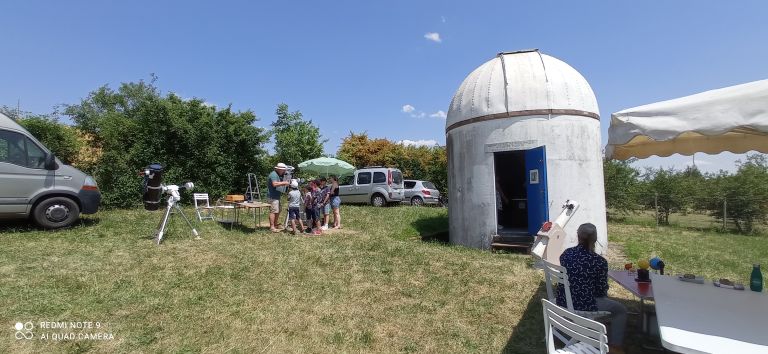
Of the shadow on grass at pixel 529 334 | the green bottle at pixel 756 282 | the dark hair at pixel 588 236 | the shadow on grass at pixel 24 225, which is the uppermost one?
the dark hair at pixel 588 236

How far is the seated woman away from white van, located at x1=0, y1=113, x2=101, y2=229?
32.9ft

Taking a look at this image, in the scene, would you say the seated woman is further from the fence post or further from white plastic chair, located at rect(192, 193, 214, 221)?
the fence post

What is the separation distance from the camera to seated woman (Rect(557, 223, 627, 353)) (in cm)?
380

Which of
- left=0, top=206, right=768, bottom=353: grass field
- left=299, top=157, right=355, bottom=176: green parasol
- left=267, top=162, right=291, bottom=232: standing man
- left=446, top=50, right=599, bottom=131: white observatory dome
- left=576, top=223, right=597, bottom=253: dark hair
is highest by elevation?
left=446, top=50, right=599, bottom=131: white observatory dome

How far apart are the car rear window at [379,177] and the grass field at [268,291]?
8.23 m

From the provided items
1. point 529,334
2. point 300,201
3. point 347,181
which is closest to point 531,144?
point 529,334

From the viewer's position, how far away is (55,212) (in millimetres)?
8672

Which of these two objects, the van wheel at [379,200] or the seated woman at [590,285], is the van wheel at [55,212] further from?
the van wheel at [379,200]

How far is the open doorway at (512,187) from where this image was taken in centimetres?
1225

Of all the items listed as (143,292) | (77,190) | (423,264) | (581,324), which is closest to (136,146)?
(77,190)

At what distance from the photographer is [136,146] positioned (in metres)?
14.2

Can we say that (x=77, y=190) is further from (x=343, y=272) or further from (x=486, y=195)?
(x=486, y=195)

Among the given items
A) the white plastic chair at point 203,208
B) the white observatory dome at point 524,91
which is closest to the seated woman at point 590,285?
the white observatory dome at point 524,91

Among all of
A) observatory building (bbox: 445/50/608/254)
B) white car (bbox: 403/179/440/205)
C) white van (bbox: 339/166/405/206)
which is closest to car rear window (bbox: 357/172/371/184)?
white van (bbox: 339/166/405/206)
